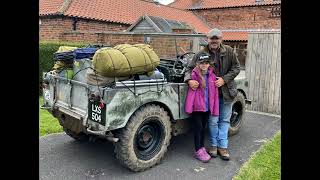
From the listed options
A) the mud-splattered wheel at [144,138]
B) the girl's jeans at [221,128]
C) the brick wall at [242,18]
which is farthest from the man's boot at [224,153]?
the brick wall at [242,18]

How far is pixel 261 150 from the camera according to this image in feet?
16.9

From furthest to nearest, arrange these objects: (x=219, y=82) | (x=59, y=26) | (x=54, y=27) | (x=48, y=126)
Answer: (x=54, y=27)
(x=59, y=26)
(x=48, y=126)
(x=219, y=82)

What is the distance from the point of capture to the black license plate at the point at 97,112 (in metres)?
3.70

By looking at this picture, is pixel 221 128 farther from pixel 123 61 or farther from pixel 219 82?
pixel 123 61

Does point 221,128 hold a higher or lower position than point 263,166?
higher

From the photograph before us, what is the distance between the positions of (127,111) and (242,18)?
2509cm

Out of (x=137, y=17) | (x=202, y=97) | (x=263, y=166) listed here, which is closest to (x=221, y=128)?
(x=202, y=97)

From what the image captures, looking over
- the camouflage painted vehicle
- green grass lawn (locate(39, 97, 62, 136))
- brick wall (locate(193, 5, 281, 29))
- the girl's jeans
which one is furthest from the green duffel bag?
brick wall (locate(193, 5, 281, 29))

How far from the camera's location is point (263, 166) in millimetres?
4480

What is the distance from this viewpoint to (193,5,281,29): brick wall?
83.4ft

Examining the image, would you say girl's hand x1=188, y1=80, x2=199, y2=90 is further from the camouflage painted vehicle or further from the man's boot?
the man's boot

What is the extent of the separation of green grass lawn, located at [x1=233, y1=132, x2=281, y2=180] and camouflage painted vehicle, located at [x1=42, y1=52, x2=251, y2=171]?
→ 1.06m

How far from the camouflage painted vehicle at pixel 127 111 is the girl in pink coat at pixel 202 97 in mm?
149
